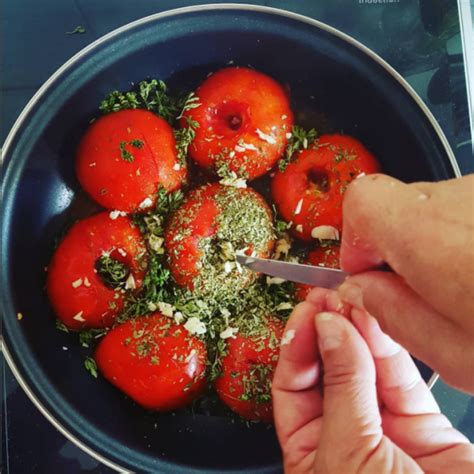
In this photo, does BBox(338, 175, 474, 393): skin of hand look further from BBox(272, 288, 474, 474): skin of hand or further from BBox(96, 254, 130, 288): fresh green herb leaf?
BBox(96, 254, 130, 288): fresh green herb leaf

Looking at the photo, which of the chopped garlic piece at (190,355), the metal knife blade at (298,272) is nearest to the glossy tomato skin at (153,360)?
the chopped garlic piece at (190,355)

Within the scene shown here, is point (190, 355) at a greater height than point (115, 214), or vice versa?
point (115, 214)

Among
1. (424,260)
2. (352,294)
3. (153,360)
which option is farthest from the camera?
(153,360)

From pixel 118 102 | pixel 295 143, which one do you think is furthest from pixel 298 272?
pixel 118 102

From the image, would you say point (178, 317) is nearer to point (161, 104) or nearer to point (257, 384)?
point (257, 384)

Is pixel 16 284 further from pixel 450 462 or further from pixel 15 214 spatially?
pixel 450 462

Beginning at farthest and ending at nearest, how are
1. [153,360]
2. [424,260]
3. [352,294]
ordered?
1. [153,360]
2. [352,294]
3. [424,260]

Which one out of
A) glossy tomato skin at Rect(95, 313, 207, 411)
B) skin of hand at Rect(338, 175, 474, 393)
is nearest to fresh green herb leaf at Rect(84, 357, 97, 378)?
glossy tomato skin at Rect(95, 313, 207, 411)
